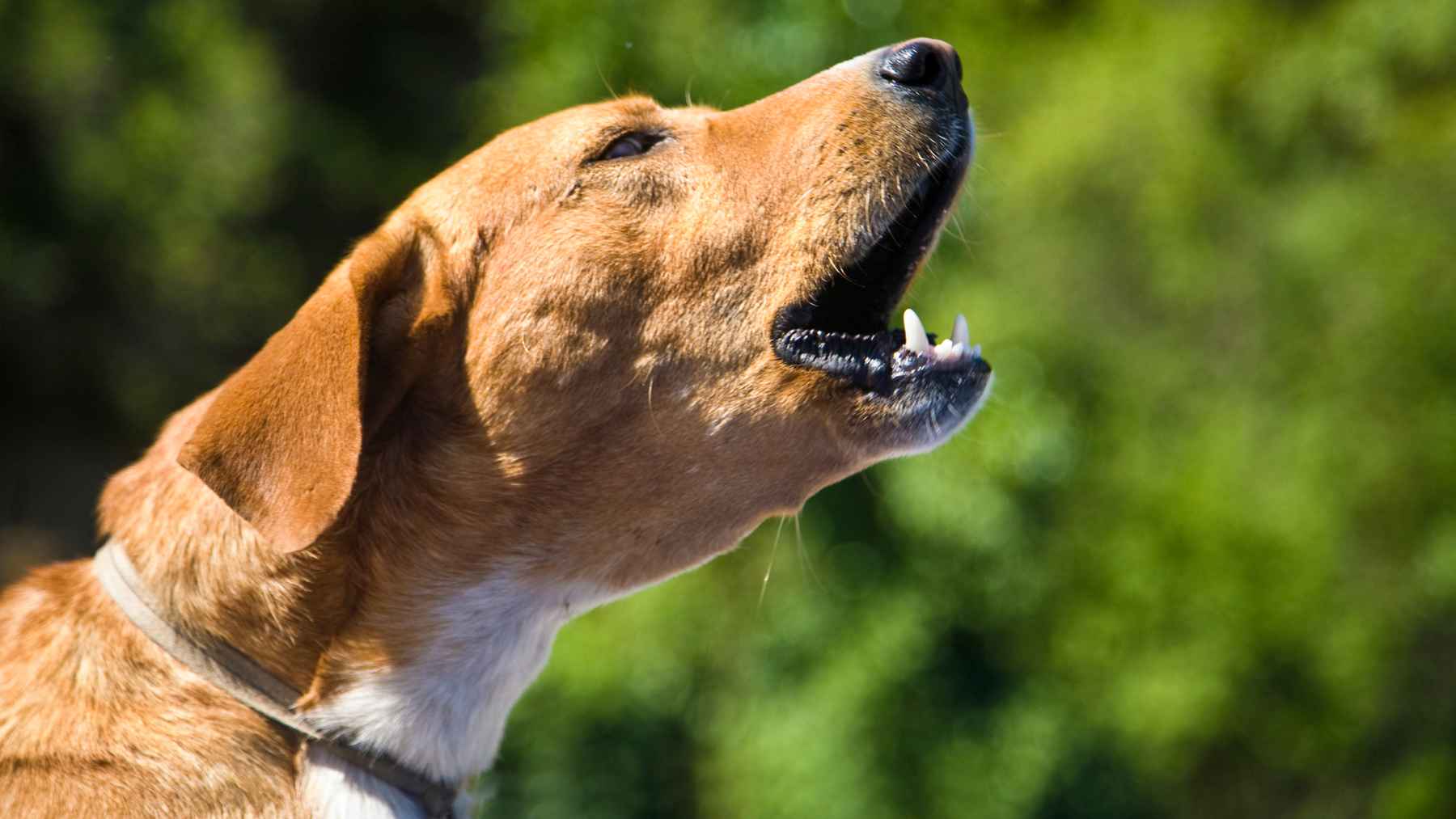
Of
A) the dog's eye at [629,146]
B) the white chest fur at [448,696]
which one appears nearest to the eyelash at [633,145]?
the dog's eye at [629,146]

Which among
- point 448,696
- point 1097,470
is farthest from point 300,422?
point 1097,470

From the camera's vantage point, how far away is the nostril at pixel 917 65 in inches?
128

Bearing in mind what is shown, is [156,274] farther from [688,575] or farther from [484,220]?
[484,220]

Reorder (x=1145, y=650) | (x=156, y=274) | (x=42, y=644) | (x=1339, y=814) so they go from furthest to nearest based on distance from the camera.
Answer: (x=156, y=274) → (x=1339, y=814) → (x=1145, y=650) → (x=42, y=644)

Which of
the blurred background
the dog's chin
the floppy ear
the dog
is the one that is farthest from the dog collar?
the blurred background

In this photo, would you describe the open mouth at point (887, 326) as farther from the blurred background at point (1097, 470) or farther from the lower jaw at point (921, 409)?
the blurred background at point (1097, 470)

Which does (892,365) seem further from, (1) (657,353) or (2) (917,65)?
(2) (917,65)

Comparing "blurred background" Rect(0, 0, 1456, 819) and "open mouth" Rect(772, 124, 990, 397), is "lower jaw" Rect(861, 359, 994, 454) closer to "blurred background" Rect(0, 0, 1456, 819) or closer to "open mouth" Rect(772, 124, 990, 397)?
"open mouth" Rect(772, 124, 990, 397)

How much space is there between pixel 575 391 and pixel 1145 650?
4339 millimetres

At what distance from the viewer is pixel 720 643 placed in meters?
6.08

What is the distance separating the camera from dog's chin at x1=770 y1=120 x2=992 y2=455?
3.10 metres

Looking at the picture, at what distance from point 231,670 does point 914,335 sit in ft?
5.08

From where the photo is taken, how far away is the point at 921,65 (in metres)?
3.25

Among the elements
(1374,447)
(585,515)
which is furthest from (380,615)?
(1374,447)
